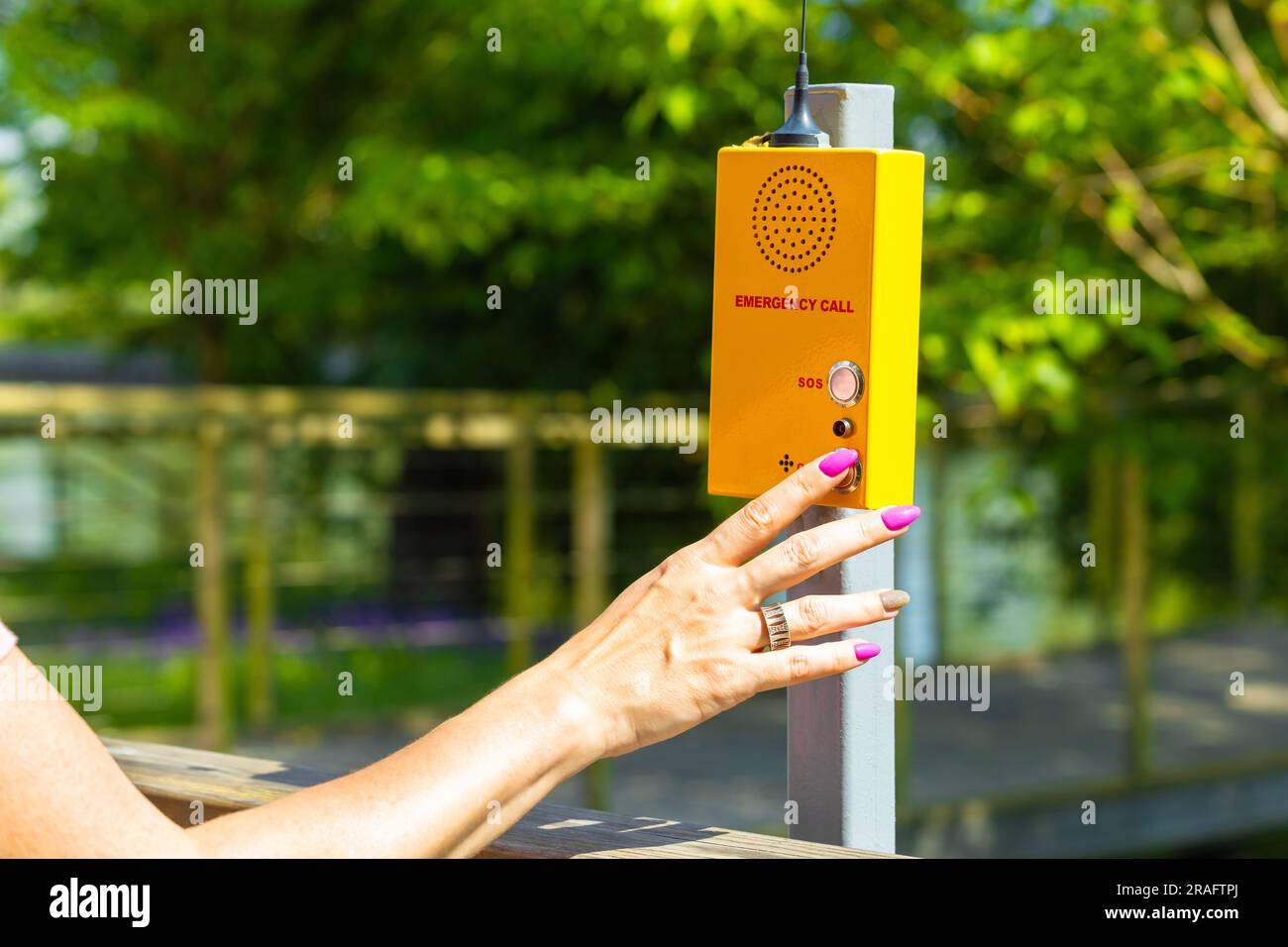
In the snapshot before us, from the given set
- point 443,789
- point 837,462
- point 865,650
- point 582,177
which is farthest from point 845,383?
point 582,177

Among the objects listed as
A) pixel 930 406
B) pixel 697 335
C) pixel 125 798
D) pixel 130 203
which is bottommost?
pixel 125 798

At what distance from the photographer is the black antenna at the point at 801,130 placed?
1.57 m

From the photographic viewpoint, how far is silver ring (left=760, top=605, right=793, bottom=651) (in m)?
1.34

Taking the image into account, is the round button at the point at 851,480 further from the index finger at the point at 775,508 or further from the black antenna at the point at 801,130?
Answer: the black antenna at the point at 801,130

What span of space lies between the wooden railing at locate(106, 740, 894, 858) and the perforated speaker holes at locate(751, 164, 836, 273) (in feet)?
1.84

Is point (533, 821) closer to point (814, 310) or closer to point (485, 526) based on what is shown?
point (814, 310)

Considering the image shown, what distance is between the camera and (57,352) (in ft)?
56.9

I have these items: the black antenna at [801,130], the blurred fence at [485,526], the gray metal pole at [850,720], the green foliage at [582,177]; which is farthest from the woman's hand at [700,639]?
the blurred fence at [485,526]

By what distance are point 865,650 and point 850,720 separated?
0.21m

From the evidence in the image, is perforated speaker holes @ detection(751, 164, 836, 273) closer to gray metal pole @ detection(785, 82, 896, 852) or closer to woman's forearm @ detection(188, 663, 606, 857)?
gray metal pole @ detection(785, 82, 896, 852)

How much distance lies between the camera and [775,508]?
139cm
